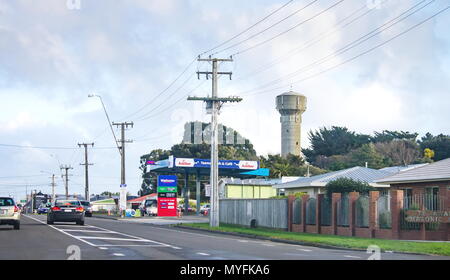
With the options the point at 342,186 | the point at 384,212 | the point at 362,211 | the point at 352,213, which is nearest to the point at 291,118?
the point at 342,186

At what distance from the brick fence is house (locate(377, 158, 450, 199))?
3642 mm

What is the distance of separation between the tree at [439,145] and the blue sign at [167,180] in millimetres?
42471

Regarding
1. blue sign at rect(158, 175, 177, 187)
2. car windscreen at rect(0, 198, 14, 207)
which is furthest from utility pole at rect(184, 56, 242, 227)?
blue sign at rect(158, 175, 177, 187)

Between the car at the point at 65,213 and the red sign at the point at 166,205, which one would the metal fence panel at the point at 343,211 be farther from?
the red sign at the point at 166,205

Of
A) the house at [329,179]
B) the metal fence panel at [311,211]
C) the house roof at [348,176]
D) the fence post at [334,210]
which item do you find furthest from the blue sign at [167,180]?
the fence post at [334,210]

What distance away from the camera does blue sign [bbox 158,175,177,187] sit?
64.9 meters

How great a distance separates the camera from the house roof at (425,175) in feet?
120

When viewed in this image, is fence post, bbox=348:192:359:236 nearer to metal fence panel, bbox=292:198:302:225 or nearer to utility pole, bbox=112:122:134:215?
metal fence panel, bbox=292:198:302:225

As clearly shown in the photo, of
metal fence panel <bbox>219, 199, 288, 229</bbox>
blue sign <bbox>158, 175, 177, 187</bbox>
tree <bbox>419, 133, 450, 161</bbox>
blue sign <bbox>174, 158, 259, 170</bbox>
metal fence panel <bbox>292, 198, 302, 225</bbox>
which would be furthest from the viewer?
tree <bbox>419, 133, 450, 161</bbox>

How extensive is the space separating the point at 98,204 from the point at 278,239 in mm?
113822
